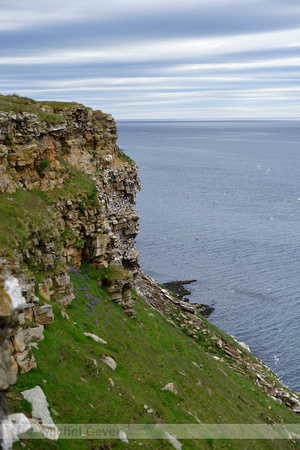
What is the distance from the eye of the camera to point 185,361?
44188 millimetres

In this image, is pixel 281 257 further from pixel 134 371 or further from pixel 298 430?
pixel 134 371

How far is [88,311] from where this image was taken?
38.8 metres

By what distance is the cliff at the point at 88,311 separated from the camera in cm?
2623

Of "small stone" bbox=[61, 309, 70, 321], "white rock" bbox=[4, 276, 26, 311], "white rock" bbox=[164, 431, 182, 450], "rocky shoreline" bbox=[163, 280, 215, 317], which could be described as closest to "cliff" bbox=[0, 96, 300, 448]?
"white rock" bbox=[4, 276, 26, 311]

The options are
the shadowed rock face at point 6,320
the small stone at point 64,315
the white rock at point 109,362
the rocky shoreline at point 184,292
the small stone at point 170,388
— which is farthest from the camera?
the rocky shoreline at point 184,292

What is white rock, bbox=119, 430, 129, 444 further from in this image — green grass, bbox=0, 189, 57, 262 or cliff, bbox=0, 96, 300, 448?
green grass, bbox=0, 189, 57, 262

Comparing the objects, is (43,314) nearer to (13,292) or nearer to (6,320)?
(13,292)

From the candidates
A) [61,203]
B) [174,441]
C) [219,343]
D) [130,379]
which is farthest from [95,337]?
[219,343]

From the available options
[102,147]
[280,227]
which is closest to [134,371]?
[102,147]

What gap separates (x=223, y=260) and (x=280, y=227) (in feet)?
94.7

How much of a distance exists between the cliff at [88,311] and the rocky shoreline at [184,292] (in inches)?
559

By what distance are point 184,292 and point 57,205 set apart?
149 ft

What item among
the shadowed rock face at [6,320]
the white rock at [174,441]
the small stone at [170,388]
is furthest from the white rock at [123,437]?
the shadowed rock face at [6,320]

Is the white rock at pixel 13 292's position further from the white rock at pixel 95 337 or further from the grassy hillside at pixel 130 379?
the white rock at pixel 95 337
